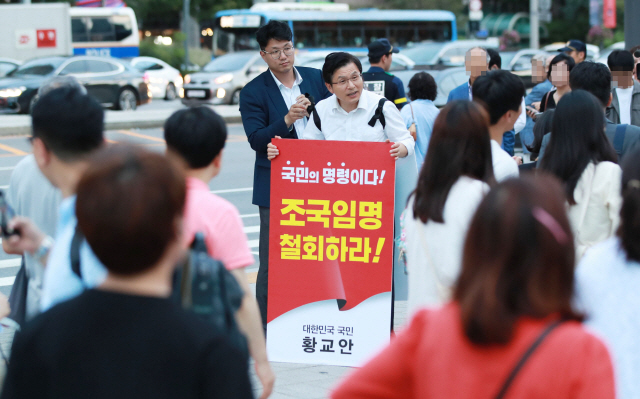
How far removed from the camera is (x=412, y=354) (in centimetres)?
169

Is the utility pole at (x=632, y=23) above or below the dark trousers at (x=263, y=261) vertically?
above

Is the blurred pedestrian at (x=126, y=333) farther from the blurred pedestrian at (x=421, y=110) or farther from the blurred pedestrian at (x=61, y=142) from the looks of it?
the blurred pedestrian at (x=421, y=110)

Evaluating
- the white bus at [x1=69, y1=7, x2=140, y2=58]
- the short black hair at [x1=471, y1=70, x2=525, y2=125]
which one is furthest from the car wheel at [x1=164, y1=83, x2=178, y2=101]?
the short black hair at [x1=471, y1=70, x2=525, y2=125]

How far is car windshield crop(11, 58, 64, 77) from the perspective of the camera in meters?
20.5

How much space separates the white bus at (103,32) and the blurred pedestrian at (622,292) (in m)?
29.7

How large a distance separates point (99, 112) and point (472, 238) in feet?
4.94

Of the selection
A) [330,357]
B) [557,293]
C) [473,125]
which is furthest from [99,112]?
[330,357]

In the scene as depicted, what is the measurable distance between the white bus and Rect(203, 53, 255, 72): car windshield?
25.7ft

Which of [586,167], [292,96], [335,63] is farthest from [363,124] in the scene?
[586,167]

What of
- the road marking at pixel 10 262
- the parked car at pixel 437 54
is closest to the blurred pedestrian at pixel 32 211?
the road marking at pixel 10 262

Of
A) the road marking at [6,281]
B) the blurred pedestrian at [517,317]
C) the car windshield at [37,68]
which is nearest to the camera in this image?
the blurred pedestrian at [517,317]

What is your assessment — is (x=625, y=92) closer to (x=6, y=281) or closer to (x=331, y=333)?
(x=331, y=333)

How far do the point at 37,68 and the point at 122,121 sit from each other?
346 cm

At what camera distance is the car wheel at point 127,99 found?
22172mm
